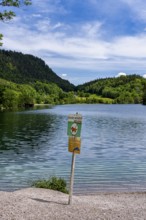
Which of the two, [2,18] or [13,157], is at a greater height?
[2,18]

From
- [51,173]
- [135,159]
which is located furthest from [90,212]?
[135,159]

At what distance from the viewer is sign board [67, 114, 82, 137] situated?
15.9 meters

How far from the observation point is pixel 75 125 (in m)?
16.0

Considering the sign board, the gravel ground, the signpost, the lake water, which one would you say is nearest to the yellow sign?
the signpost

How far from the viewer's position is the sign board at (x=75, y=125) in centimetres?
1586

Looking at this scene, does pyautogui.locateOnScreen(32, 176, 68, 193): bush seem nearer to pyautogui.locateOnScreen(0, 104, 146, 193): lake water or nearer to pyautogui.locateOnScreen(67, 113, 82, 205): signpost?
pyautogui.locateOnScreen(0, 104, 146, 193): lake water

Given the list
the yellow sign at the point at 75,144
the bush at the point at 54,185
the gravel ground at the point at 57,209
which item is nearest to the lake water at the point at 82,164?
the bush at the point at 54,185

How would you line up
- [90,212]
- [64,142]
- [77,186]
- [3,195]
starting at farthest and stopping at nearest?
[64,142] → [77,186] → [3,195] → [90,212]

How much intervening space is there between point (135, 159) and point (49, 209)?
2621cm

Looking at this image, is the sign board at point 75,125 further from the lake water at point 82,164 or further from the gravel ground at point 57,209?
the lake water at point 82,164

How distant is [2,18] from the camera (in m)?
18.5

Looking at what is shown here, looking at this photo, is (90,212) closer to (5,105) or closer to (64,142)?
(64,142)

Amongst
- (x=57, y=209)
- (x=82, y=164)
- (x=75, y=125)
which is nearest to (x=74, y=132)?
(x=75, y=125)

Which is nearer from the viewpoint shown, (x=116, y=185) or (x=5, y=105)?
(x=116, y=185)
